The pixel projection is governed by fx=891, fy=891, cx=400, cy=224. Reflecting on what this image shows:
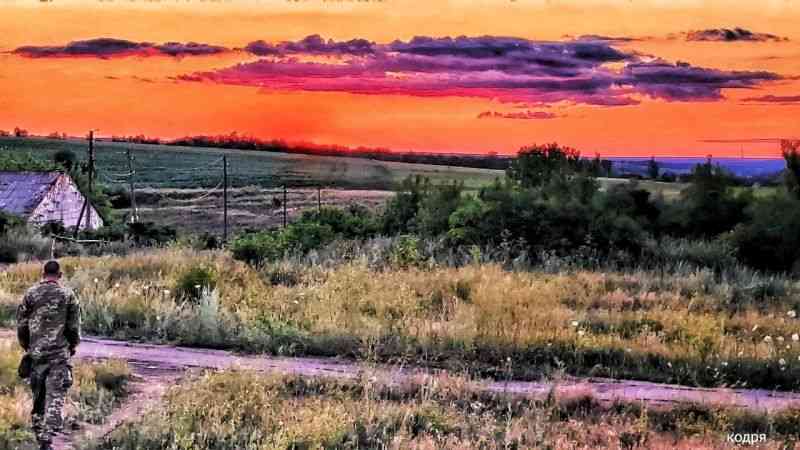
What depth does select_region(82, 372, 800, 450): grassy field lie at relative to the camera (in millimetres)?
8539

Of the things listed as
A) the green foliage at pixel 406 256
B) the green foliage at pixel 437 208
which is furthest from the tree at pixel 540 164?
the green foliage at pixel 406 256

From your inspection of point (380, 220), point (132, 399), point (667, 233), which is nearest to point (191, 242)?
point (380, 220)

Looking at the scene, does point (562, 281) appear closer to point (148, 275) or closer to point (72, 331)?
point (148, 275)

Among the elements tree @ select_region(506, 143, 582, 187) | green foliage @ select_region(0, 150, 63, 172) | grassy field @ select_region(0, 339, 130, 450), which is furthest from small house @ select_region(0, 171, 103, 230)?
grassy field @ select_region(0, 339, 130, 450)

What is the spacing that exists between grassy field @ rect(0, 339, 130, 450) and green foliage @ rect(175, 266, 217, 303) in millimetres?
4210

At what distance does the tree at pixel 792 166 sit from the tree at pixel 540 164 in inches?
237

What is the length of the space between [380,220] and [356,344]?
54.3 feet

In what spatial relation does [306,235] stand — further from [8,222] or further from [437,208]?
[8,222]

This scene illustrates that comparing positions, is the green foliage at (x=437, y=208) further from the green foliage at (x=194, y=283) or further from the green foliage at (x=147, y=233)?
the green foliage at (x=147, y=233)

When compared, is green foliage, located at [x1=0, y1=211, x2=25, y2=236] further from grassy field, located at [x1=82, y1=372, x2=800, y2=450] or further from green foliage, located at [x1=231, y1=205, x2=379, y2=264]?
grassy field, located at [x1=82, y1=372, x2=800, y2=450]

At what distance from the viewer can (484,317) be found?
13.7 metres

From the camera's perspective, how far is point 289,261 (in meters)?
20.1

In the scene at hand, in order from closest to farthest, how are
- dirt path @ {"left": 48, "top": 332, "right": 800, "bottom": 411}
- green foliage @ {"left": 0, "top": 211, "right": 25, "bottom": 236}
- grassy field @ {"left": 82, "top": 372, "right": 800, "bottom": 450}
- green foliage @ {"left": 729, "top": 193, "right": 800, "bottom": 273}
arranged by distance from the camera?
grassy field @ {"left": 82, "top": 372, "right": 800, "bottom": 450}, dirt path @ {"left": 48, "top": 332, "right": 800, "bottom": 411}, green foliage @ {"left": 729, "top": 193, "right": 800, "bottom": 273}, green foliage @ {"left": 0, "top": 211, "right": 25, "bottom": 236}
